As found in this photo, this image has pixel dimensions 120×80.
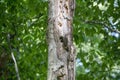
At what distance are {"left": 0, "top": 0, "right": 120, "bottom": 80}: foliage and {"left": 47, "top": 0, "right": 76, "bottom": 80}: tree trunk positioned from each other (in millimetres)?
1743

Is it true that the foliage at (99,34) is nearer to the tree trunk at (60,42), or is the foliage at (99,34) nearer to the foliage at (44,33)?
the foliage at (44,33)

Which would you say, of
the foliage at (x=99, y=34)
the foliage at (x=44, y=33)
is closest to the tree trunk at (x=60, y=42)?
the foliage at (x=44, y=33)

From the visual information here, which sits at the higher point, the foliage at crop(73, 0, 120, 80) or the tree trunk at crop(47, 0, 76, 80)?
the foliage at crop(73, 0, 120, 80)

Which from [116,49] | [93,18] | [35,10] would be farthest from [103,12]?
[35,10]

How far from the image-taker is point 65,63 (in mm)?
1934

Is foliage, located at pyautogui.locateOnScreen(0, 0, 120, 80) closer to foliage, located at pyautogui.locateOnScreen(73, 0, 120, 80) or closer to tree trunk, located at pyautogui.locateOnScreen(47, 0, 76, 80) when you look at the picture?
foliage, located at pyautogui.locateOnScreen(73, 0, 120, 80)

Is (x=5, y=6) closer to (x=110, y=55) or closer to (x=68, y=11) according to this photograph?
(x=110, y=55)

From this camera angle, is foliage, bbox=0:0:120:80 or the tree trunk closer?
the tree trunk

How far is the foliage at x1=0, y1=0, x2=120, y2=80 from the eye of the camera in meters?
4.09

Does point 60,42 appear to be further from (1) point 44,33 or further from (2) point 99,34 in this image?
(2) point 99,34

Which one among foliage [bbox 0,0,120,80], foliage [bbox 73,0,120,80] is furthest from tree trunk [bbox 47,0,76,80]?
foliage [bbox 73,0,120,80]

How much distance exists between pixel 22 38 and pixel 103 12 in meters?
1.26

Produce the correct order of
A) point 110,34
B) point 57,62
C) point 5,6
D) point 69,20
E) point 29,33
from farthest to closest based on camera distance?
point 110,34, point 29,33, point 5,6, point 69,20, point 57,62

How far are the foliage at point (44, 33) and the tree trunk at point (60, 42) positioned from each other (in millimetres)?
1743
